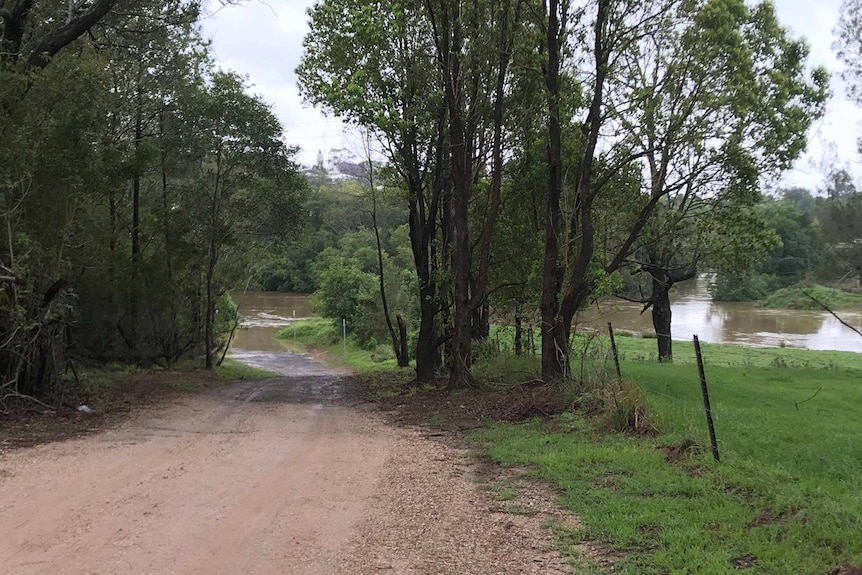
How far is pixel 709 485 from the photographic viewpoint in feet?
19.3

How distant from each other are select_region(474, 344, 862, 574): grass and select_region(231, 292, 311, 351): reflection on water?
24.7 metres

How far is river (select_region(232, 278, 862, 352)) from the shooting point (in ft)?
119

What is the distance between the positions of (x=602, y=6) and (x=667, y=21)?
2364 millimetres

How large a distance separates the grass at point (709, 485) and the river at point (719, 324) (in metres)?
18.4

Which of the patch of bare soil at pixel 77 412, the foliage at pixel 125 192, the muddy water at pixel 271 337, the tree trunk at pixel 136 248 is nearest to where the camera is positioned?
the patch of bare soil at pixel 77 412

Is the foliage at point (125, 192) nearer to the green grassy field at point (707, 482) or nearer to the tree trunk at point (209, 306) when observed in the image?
the tree trunk at point (209, 306)

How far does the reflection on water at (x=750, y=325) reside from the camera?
119 ft

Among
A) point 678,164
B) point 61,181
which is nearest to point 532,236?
point 678,164

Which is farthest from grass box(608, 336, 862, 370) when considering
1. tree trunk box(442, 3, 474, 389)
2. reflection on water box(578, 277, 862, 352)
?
tree trunk box(442, 3, 474, 389)

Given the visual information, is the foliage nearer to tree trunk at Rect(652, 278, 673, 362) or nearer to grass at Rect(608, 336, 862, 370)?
tree trunk at Rect(652, 278, 673, 362)

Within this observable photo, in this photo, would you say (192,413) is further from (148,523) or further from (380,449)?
(148,523)

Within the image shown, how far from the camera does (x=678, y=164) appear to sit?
15359 mm

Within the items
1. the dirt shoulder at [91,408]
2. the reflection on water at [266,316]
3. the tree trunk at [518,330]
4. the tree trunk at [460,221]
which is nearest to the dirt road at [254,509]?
the dirt shoulder at [91,408]

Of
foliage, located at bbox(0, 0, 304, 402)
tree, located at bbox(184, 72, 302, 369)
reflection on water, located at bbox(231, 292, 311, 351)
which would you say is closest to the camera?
foliage, located at bbox(0, 0, 304, 402)
